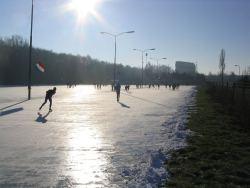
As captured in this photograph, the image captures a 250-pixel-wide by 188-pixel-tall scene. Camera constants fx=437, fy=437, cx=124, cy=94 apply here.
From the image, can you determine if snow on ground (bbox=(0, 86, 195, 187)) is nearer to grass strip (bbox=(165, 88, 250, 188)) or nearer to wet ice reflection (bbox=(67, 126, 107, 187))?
wet ice reflection (bbox=(67, 126, 107, 187))

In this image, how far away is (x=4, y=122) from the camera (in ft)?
56.6

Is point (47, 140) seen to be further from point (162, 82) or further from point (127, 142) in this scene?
point (162, 82)

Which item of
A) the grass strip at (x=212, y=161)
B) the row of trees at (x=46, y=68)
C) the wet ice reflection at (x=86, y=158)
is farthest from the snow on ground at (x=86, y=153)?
the row of trees at (x=46, y=68)

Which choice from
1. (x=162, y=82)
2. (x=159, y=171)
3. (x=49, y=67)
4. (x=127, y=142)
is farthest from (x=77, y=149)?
(x=162, y=82)

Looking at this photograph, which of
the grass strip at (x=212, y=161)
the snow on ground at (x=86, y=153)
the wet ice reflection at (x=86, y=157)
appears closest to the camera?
the grass strip at (x=212, y=161)

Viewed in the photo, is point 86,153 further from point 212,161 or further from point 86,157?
point 212,161

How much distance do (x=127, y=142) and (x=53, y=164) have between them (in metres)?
3.59

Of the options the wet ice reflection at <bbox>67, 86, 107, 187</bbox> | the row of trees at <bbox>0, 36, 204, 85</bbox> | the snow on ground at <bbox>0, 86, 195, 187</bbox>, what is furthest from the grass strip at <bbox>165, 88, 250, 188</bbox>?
the row of trees at <bbox>0, 36, 204, 85</bbox>

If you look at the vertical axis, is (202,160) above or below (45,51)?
below

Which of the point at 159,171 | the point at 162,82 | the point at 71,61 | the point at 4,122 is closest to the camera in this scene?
the point at 159,171

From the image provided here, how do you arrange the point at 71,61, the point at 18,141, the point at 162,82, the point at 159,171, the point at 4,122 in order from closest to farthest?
1. the point at 159,171
2. the point at 18,141
3. the point at 4,122
4. the point at 71,61
5. the point at 162,82

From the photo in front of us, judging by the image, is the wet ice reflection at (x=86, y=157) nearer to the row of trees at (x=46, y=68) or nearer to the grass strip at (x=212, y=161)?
the grass strip at (x=212, y=161)

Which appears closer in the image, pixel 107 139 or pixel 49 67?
pixel 107 139

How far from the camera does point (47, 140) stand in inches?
484
